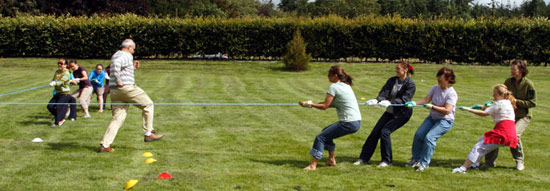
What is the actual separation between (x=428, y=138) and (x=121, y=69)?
5342 mm

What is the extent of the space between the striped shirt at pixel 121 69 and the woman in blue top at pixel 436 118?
487cm

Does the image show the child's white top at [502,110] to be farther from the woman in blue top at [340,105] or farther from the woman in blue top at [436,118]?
the woman in blue top at [340,105]

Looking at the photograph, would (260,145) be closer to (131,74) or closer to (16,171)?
(131,74)

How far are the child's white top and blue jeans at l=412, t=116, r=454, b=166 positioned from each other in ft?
2.17

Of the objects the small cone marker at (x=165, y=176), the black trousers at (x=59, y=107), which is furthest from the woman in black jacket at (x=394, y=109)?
the black trousers at (x=59, y=107)

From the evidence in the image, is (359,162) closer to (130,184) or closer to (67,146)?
(130,184)

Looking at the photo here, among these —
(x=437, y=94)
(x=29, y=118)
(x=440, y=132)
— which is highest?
(x=437, y=94)

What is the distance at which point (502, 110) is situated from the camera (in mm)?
7801

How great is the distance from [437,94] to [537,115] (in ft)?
27.3

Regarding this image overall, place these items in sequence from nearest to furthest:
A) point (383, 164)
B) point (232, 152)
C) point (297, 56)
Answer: point (383, 164) → point (232, 152) → point (297, 56)

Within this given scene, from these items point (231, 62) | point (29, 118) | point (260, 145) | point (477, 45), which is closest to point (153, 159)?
point (260, 145)

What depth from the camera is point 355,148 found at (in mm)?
9977

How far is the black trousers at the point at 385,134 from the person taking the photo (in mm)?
8242

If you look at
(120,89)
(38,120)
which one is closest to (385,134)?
(120,89)
